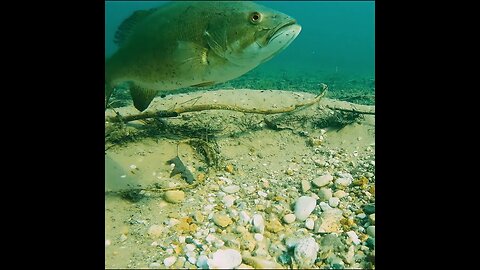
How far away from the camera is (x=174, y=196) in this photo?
261 cm

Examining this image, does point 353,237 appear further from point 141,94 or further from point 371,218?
point 141,94

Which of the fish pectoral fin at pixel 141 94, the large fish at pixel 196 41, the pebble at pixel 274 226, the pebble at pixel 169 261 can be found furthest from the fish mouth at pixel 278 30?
the pebble at pixel 169 261

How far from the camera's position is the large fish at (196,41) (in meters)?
2.35

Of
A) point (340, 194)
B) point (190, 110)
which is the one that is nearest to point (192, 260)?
point (340, 194)

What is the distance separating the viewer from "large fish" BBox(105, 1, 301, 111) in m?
2.35

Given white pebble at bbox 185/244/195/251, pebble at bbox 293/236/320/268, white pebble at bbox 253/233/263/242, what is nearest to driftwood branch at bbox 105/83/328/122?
white pebble at bbox 185/244/195/251

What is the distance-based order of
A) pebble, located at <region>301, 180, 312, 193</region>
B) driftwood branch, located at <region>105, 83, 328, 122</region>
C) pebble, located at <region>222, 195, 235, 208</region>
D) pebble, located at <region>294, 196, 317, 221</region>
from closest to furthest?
pebble, located at <region>294, 196, 317, 221</region> < pebble, located at <region>222, 195, 235, 208</region> < pebble, located at <region>301, 180, 312, 193</region> < driftwood branch, located at <region>105, 83, 328, 122</region>

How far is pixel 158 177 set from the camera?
2885 millimetres

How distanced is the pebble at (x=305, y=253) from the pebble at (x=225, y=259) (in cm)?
35

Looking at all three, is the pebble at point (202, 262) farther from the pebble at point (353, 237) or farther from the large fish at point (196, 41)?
the large fish at point (196, 41)

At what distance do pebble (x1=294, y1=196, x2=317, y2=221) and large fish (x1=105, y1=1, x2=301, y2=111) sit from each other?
1.08m

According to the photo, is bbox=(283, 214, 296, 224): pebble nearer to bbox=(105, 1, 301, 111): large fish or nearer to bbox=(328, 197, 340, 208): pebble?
bbox=(328, 197, 340, 208): pebble
